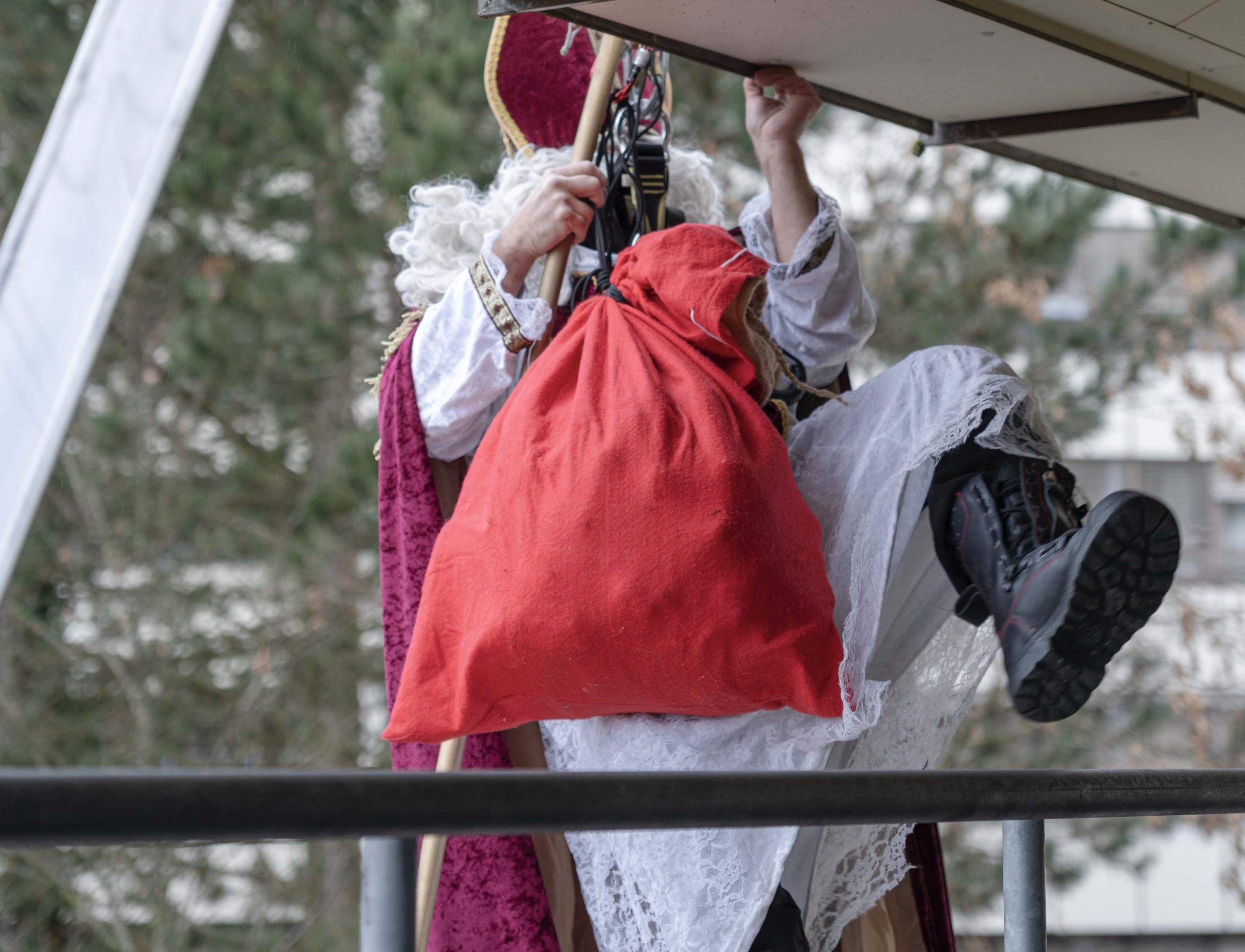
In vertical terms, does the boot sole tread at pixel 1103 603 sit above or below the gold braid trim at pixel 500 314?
below

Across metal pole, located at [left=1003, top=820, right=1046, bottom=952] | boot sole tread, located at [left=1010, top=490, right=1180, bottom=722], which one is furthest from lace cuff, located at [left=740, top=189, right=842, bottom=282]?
metal pole, located at [left=1003, top=820, right=1046, bottom=952]

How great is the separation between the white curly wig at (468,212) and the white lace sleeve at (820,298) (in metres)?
0.17

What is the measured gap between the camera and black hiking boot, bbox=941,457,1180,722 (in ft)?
4.11

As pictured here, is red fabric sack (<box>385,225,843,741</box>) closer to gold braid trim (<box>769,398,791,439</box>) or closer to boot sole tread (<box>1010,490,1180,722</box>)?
gold braid trim (<box>769,398,791,439</box>)

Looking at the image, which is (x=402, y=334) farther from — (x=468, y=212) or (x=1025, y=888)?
(x=1025, y=888)

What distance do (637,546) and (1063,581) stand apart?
413 millimetres

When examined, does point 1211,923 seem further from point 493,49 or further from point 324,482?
point 493,49

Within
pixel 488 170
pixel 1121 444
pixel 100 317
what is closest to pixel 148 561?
pixel 488 170

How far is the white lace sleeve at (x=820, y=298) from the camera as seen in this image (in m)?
1.76

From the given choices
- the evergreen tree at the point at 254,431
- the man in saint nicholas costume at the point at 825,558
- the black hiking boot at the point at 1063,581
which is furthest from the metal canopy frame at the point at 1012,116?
the evergreen tree at the point at 254,431

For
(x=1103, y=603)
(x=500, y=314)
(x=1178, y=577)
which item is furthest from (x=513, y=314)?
(x=1178, y=577)

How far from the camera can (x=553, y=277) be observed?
1706 mm

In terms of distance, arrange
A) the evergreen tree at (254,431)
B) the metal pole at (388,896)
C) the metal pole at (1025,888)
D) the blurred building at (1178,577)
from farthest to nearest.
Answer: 1. the blurred building at (1178,577)
2. the evergreen tree at (254,431)
3. the metal pole at (1025,888)
4. the metal pole at (388,896)

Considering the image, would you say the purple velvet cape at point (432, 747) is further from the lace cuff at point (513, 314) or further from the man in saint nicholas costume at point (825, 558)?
the lace cuff at point (513, 314)
